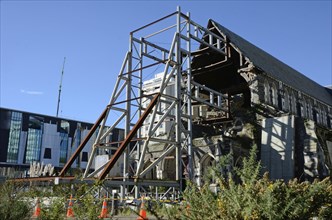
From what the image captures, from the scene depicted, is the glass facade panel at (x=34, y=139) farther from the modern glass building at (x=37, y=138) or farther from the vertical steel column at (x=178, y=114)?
the vertical steel column at (x=178, y=114)

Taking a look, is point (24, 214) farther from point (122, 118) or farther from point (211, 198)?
point (122, 118)

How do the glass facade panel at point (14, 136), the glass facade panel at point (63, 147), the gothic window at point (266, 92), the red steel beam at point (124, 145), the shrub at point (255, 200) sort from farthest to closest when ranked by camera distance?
1. the glass facade panel at point (63, 147)
2. the glass facade panel at point (14, 136)
3. the gothic window at point (266, 92)
4. the red steel beam at point (124, 145)
5. the shrub at point (255, 200)

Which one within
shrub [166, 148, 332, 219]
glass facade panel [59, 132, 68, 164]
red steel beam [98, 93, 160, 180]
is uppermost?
glass facade panel [59, 132, 68, 164]

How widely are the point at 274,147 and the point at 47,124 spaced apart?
6283cm

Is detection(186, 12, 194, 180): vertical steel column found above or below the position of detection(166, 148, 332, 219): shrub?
above

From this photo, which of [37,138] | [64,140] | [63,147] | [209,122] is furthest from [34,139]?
[209,122]

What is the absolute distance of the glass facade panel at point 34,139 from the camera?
75.1 metres

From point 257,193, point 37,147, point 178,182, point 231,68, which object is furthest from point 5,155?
point 257,193

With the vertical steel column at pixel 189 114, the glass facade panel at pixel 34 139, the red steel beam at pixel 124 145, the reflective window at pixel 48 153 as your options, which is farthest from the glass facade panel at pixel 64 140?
the red steel beam at pixel 124 145

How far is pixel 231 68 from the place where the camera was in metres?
30.8

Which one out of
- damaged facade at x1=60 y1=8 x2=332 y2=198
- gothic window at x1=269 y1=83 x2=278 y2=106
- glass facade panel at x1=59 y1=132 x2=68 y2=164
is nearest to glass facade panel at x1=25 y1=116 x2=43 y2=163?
glass facade panel at x1=59 y1=132 x2=68 y2=164

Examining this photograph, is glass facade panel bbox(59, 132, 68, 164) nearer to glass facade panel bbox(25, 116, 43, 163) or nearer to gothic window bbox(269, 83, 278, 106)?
glass facade panel bbox(25, 116, 43, 163)

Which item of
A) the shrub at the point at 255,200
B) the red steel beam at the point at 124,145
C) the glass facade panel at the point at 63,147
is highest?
the glass facade panel at the point at 63,147

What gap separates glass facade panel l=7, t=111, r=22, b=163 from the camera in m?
72.1
